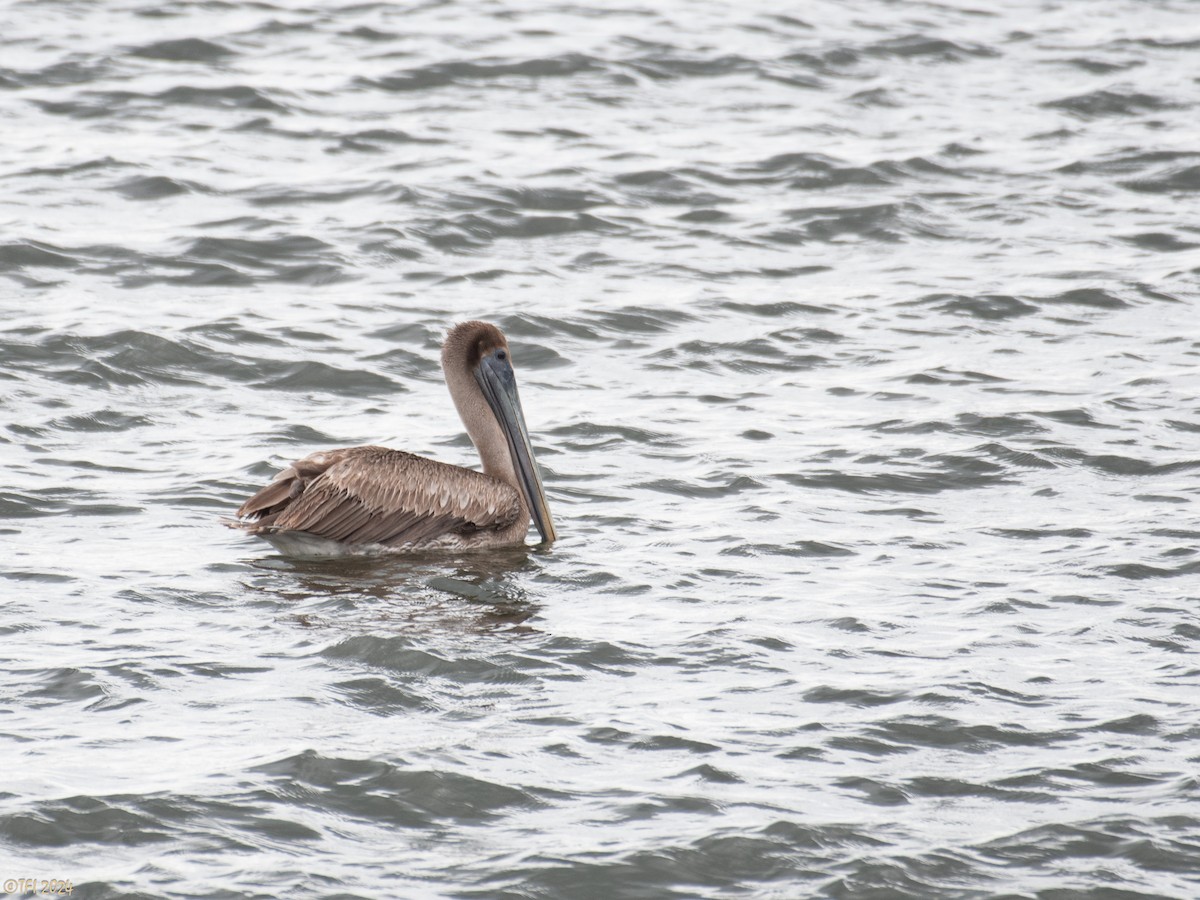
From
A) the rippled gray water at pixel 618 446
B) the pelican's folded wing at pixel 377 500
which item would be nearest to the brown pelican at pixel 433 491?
the pelican's folded wing at pixel 377 500

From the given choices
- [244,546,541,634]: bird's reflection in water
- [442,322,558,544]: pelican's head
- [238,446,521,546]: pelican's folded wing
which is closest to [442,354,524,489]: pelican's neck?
[442,322,558,544]: pelican's head

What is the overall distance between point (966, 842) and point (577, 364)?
5.46 metres

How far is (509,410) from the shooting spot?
8.09 metres

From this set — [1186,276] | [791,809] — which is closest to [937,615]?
[791,809]

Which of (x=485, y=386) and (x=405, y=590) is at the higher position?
(x=485, y=386)

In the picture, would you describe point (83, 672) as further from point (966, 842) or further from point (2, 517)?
point (966, 842)

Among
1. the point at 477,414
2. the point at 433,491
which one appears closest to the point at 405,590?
the point at 433,491

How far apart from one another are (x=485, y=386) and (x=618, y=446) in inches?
36.4

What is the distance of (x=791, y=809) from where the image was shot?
510 centimetres

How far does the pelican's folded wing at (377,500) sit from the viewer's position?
7273 millimetres

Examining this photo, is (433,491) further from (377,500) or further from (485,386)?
(485,386)

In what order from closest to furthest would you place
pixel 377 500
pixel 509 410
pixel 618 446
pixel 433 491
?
pixel 377 500 → pixel 433 491 → pixel 509 410 → pixel 618 446

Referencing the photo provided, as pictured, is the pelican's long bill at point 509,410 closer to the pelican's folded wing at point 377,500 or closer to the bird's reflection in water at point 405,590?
the pelican's folded wing at point 377,500

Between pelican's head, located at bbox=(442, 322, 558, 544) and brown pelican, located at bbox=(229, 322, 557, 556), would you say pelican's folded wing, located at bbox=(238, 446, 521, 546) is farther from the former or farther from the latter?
pelican's head, located at bbox=(442, 322, 558, 544)
